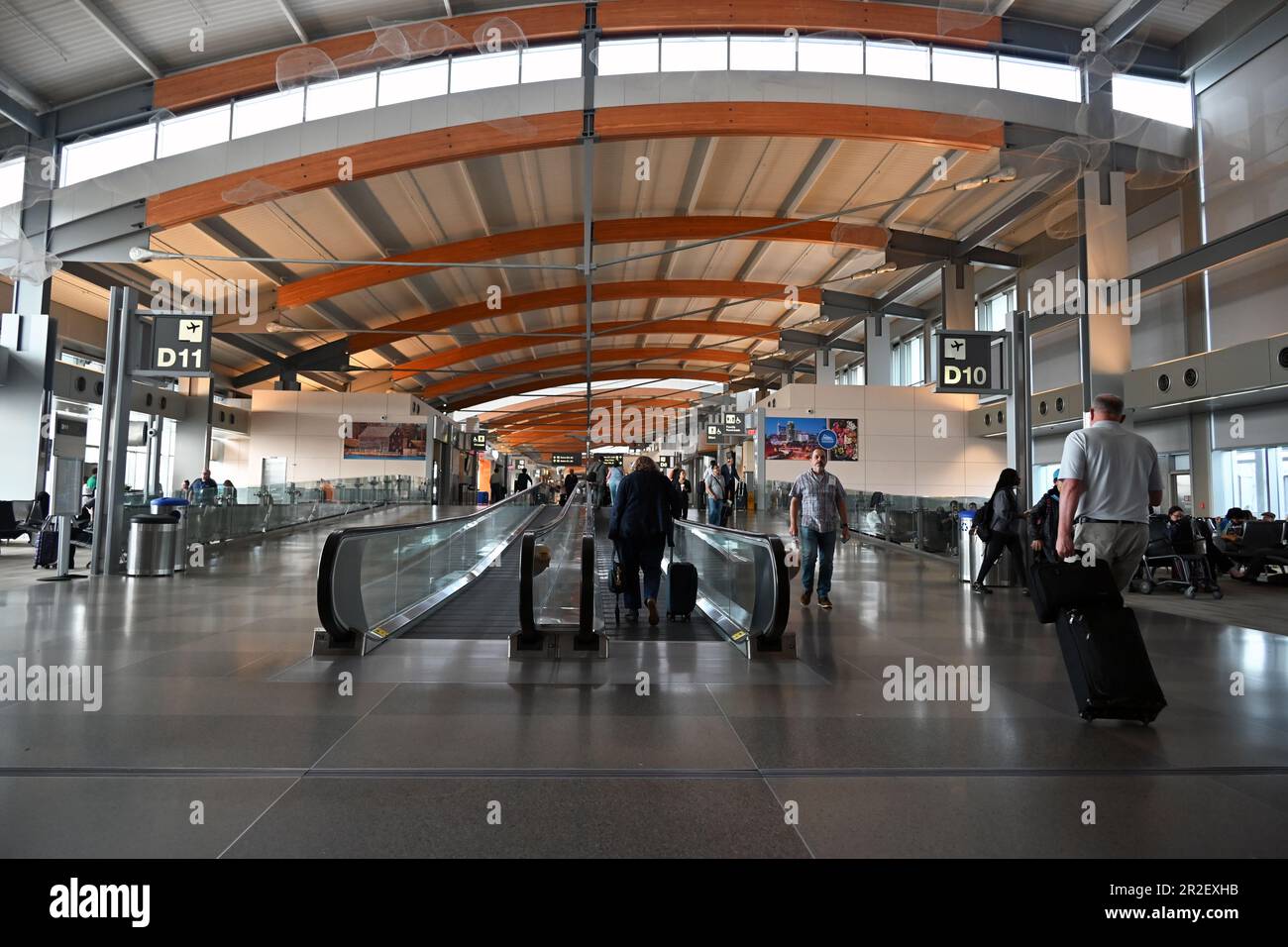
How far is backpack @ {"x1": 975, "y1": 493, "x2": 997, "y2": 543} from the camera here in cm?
966

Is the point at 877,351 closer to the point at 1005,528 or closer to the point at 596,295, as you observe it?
the point at 596,295

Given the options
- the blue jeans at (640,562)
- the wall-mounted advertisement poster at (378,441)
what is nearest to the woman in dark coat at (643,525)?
the blue jeans at (640,562)

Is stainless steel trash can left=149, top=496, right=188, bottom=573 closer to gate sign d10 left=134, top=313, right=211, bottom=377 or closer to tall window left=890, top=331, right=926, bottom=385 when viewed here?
gate sign d10 left=134, top=313, right=211, bottom=377

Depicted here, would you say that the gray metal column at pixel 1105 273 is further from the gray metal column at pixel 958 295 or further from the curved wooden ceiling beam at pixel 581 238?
the curved wooden ceiling beam at pixel 581 238

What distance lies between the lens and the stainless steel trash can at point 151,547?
10.3 meters

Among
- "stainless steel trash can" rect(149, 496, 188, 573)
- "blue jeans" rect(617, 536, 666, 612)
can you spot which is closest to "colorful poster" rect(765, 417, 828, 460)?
"stainless steel trash can" rect(149, 496, 188, 573)

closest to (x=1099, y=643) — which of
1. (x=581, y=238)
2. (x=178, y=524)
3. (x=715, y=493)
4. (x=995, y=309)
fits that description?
(x=178, y=524)

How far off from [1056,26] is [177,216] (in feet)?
62.5

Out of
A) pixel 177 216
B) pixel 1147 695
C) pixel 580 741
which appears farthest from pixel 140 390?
pixel 1147 695

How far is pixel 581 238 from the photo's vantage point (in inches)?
850

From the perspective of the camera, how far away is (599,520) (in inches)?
770

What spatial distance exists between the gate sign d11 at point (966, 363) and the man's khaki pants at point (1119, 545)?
24.0 feet

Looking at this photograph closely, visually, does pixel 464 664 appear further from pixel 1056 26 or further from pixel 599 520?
pixel 1056 26

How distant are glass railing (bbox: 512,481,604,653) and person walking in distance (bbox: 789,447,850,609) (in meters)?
2.74
